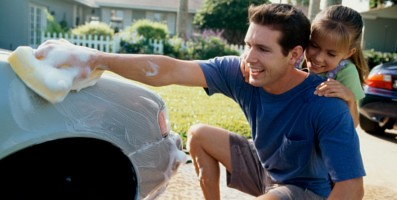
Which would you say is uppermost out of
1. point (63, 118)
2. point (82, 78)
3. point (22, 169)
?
point (82, 78)

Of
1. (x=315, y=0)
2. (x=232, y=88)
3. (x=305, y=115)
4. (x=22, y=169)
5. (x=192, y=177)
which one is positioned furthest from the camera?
(x=315, y=0)

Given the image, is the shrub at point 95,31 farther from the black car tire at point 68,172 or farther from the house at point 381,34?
the house at point 381,34

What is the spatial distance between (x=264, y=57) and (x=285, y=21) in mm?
198

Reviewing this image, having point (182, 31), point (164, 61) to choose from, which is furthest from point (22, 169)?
point (182, 31)

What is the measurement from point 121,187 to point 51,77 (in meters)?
0.72

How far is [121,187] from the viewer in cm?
243

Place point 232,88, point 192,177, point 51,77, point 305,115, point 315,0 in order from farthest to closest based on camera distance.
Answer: point 315,0 < point 192,177 < point 232,88 < point 305,115 < point 51,77

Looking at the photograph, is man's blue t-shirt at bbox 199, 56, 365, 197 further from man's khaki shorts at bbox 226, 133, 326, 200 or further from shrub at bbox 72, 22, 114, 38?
shrub at bbox 72, 22, 114, 38

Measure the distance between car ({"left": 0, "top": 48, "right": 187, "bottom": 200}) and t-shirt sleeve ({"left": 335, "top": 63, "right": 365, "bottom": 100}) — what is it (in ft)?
3.49

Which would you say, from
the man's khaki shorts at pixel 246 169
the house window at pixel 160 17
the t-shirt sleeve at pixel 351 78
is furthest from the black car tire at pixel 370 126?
the house window at pixel 160 17

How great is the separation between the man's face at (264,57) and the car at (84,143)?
0.60m

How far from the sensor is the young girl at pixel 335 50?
2.35 meters

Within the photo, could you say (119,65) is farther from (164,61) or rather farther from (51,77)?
(51,77)

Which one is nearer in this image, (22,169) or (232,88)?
(22,169)
